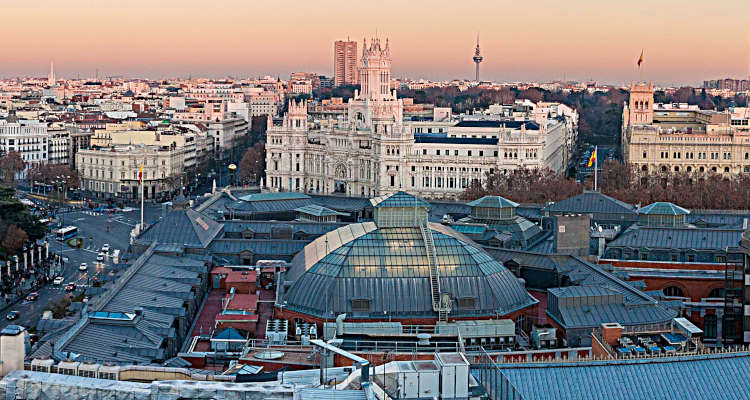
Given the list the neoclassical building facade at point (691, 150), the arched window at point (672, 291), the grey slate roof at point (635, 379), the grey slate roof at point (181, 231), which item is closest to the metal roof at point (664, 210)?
the arched window at point (672, 291)

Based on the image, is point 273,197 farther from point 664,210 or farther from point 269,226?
point 664,210

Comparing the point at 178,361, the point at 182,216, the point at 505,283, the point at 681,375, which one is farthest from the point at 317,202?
the point at 681,375

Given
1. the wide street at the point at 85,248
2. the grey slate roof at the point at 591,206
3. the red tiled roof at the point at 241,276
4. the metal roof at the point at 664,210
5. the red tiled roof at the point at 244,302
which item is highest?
the metal roof at the point at 664,210

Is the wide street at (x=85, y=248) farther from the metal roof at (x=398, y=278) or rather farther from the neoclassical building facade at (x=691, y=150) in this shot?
the neoclassical building facade at (x=691, y=150)

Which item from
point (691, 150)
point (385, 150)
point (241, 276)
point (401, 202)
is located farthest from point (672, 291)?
point (691, 150)

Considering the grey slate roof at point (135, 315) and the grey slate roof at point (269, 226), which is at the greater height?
the grey slate roof at point (269, 226)

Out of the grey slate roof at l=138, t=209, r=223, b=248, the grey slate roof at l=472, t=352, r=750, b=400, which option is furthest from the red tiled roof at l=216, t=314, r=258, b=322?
the grey slate roof at l=472, t=352, r=750, b=400

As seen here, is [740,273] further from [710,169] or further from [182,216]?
[710,169]

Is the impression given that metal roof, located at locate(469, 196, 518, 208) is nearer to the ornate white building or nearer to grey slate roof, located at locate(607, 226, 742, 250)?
grey slate roof, located at locate(607, 226, 742, 250)
